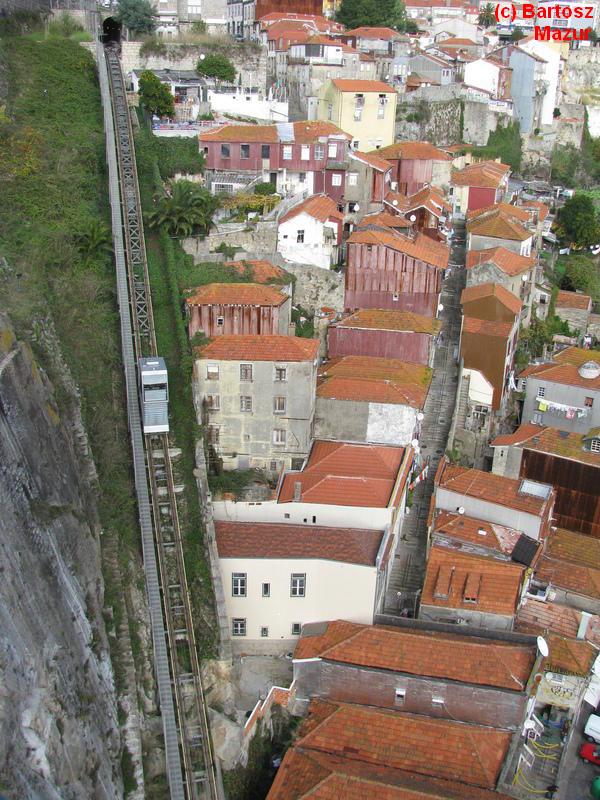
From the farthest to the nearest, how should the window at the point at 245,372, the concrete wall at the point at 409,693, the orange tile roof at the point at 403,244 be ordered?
the orange tile roof at the point at 403,244 → the window at the point at 245,372 → the concrete wall at the point at 409,693

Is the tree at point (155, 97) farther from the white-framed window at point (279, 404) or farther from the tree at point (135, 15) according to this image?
the white-framed window at point (279, 404)

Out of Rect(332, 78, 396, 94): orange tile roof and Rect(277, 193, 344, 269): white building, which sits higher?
Rect(332, 78, 396, 94): orange tile roof

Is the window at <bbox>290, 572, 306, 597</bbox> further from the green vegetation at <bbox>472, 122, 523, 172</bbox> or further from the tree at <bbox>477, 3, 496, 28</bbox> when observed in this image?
the tree at <bbox>477, 3, 496, 28</bbox>

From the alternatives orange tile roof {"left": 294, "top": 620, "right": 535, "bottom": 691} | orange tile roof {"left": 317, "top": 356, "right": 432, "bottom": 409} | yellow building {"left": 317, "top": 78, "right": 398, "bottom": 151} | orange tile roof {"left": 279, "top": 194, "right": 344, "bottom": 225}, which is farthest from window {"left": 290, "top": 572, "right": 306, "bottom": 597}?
yellow building {"left": 317, "top": 78, "right": 398, "bottom": 151}

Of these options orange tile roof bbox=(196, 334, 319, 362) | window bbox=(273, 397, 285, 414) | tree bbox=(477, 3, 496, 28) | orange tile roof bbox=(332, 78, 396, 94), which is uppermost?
tree bbox=(477, 3, 496, 28)

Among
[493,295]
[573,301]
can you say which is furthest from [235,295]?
[573,301]

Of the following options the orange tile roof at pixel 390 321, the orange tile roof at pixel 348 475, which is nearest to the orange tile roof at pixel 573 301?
the orange tile roof at pixel 390 321

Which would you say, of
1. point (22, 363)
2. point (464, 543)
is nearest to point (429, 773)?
point (464, 543)
